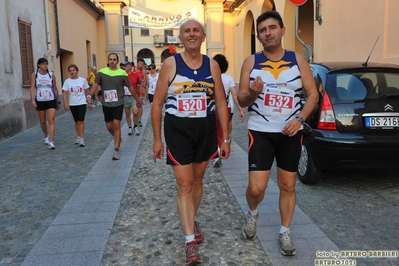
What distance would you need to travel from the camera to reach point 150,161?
22.4ft

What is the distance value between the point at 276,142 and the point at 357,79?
221 cm

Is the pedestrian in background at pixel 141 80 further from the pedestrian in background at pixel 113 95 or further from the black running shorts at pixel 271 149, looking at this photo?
the black running shorts at pixel 271 149

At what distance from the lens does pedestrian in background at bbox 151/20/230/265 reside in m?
3.05

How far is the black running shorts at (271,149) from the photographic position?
3096 millimetres

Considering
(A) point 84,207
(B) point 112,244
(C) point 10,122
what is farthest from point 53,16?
(B) point 112,244

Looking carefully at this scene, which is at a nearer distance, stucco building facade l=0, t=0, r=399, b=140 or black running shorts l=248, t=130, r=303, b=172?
black running shorts l=248, t=130, r=303, b=172

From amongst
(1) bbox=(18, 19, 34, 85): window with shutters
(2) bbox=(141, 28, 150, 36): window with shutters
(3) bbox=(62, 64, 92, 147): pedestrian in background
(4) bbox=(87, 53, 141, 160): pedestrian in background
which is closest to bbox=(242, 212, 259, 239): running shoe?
(4) bbox=(87, 53, 141, 160): pedestrian in background

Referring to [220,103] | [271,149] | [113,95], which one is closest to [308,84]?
[271,149]

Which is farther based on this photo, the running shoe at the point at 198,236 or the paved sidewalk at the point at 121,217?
the running shoe at the point at 198,236

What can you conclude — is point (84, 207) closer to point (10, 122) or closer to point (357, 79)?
Answer: point (357, 79)

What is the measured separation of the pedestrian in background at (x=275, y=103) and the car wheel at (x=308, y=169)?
182cm

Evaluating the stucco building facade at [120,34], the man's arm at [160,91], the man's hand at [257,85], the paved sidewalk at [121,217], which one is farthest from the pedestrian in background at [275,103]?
the stucco building facade at [120,34]

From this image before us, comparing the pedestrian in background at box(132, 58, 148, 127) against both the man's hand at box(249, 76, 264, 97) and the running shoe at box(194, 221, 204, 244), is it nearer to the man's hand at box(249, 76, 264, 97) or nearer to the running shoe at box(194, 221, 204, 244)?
the running shoe at box(194, 221, 204, 244)

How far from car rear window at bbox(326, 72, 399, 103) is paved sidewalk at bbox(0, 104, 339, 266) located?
145 centimetres
